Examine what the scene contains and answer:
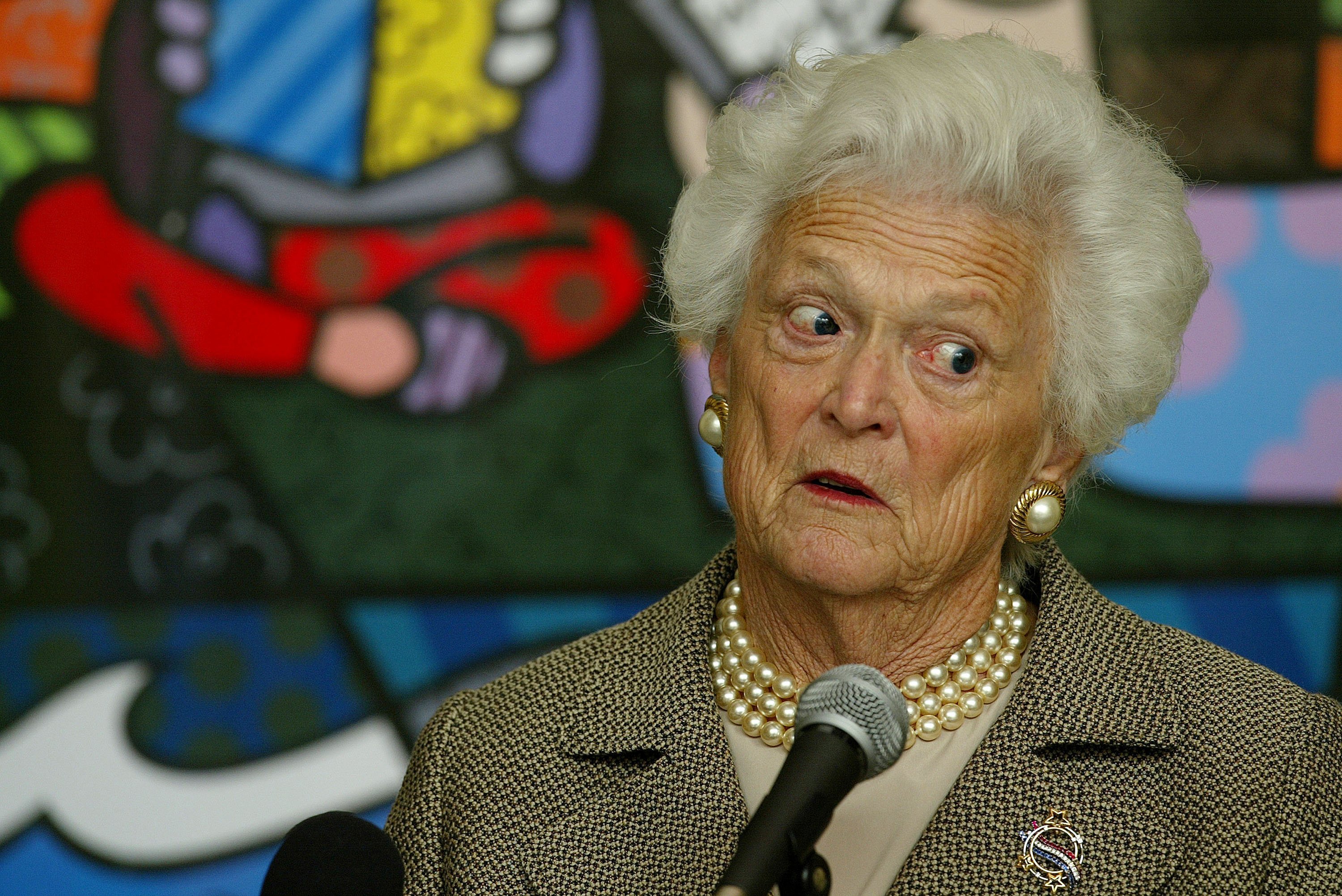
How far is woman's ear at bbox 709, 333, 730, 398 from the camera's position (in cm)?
203

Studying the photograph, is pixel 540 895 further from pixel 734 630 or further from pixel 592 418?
pixel 592 418

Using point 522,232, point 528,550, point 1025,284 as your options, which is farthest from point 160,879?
point 1025,284

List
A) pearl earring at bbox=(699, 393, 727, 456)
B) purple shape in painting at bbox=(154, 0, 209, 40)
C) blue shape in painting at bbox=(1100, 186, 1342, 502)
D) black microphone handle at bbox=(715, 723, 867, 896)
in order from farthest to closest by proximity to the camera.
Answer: purple shape in painting at bbox=(154, 0, 209, 40)
blue shape in painting at bbox=(1100, 186, 1342, 502)
pearl earring at bbox=(699, 393, 727, 456)
black microphone handle at bbox=(715, 723, 867, 896)

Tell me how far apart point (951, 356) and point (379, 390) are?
6.33 feet

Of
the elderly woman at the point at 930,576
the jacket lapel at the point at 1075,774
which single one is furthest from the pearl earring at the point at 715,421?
the jacket lapel at the point at 1075,774

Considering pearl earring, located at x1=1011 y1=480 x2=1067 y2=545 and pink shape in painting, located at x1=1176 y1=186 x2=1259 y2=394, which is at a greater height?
pearl earring, located at x1=1011 y1=480 x2=1067 y2=545

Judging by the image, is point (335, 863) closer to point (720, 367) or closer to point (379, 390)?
point (720, 367)

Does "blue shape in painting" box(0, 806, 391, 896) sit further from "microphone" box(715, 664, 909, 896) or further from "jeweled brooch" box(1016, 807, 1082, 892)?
"microphone" box(715, 664, 909, 896)

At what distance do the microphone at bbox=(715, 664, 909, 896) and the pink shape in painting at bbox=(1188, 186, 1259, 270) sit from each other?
2.36 meters

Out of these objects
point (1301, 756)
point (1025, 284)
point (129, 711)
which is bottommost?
point (129, 711)

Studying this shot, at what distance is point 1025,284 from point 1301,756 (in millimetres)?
720

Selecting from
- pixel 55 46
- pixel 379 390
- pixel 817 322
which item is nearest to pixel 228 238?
pixel 379 390

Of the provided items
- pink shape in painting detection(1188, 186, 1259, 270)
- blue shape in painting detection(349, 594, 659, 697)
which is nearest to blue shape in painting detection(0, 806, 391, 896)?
blue shape in painting detection(349, 594, 659, 697)

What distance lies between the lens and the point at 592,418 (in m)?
3.37
